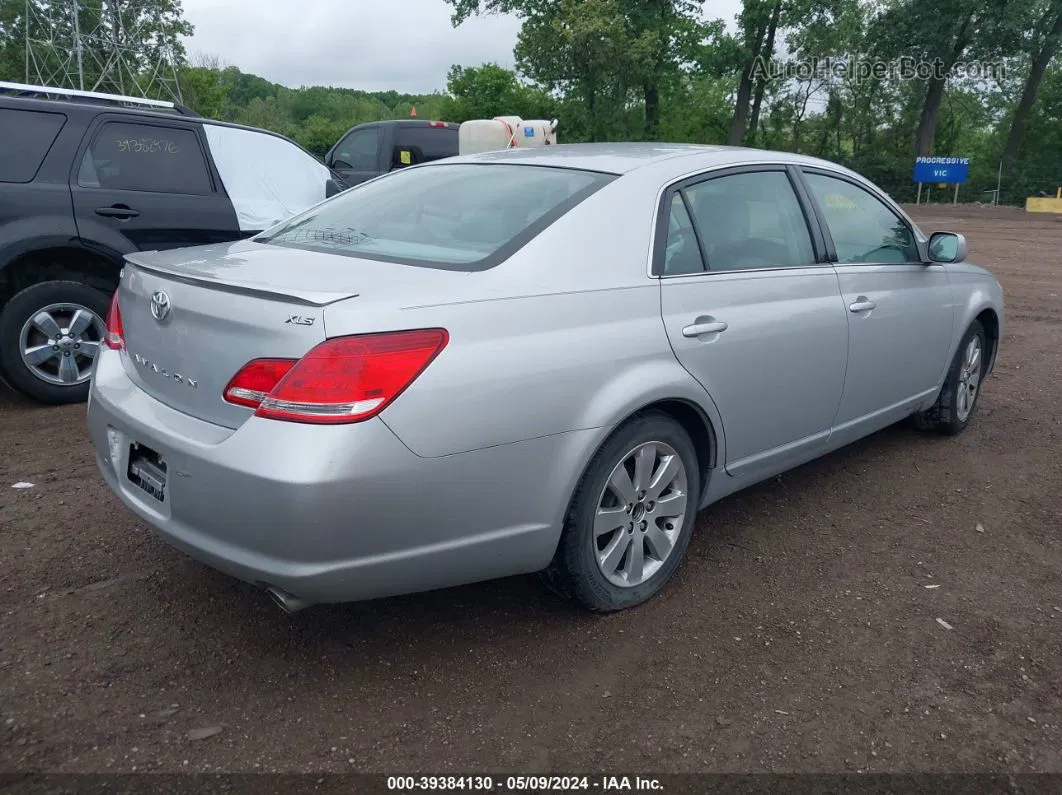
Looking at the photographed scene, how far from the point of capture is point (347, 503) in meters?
2.35

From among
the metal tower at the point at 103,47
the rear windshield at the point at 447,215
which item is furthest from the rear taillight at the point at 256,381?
the metal tower at the point at 103,47

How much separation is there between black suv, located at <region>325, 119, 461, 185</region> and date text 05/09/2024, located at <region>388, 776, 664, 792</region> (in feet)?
34.5

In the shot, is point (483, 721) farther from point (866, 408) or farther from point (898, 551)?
point (866, 408)

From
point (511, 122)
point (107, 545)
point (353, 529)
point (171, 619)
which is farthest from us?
point (511, 122)

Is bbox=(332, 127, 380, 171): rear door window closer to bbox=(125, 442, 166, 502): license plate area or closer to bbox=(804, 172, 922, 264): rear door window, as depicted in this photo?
bbox=(804, 172, 922, 264): rear door window

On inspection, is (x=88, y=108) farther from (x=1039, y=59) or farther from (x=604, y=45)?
(x=1039, y=59)

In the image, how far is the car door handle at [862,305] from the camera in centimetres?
401

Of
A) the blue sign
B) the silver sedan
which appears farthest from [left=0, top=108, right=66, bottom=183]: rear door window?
the blue sign

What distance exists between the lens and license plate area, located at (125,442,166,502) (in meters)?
2.69

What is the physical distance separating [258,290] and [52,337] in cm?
345

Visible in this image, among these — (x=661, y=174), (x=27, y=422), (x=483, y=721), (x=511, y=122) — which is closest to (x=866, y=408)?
(x=661, y=174)

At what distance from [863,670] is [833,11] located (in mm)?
40038

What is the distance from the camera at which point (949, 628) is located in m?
3.17

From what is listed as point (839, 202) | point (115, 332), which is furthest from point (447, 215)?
point (839, 202)
